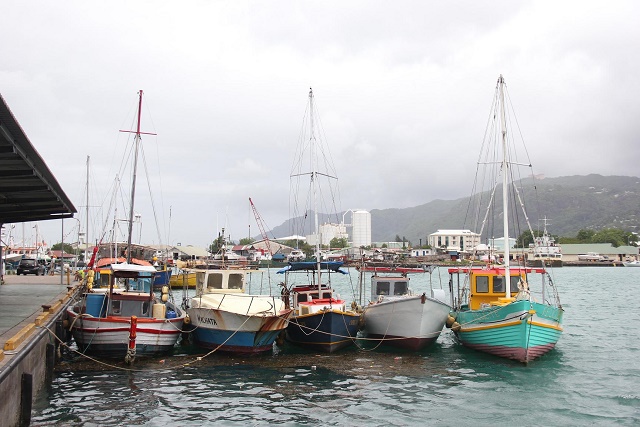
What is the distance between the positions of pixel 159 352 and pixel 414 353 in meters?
9.70

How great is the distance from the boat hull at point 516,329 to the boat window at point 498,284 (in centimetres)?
267

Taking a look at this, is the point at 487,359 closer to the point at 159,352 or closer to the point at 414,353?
the point at 414,353

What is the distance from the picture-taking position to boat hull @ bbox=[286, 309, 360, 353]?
22.4 m

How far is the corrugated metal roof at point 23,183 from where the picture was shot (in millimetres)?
14912

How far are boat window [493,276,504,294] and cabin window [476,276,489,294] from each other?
303 millimetres

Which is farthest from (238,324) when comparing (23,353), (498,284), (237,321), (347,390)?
(498,284)

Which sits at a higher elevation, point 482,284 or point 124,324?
point 482,284

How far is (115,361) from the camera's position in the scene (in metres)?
20.5

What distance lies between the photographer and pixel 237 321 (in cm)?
2147

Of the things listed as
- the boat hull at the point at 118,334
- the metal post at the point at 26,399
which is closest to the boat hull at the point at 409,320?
the boat hull at the point at 118,334

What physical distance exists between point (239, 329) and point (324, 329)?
326cm

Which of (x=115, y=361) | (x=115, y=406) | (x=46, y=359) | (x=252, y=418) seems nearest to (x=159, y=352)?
(x=115, y=361)

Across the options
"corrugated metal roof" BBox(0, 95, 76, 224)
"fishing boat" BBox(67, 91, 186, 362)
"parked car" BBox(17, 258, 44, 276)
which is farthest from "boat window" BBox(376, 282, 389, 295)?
"parked car" BBox(17, 258, 44, 276)

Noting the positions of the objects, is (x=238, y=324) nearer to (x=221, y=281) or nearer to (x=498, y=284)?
(x=221, y=281)
